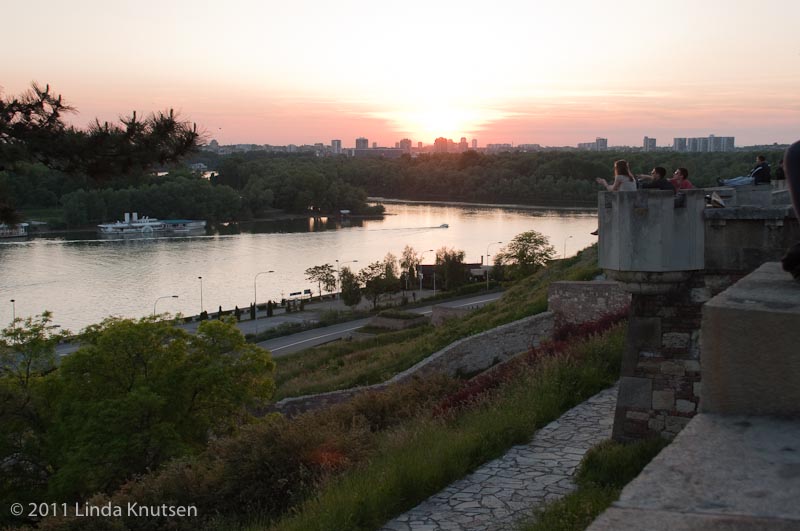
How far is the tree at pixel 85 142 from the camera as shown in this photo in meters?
9.54

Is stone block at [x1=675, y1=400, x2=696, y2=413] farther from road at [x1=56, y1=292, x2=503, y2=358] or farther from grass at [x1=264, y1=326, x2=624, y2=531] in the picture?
road at [x1=56, y1=292, x2=503, y2=358]

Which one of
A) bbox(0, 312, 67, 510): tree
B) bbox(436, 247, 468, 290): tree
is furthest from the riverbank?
bbox(0, 312, 67, 510): tree

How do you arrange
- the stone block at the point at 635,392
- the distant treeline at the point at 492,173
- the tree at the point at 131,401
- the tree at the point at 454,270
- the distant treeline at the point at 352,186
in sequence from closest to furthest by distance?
the stone block at the point at 635,392, the tree at the point at 131,401, the tree at the point at 454,270, the distant treeline at the point at 352,186, the distant treeline at the point at 492,173

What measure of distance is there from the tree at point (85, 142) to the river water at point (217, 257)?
32.5 m

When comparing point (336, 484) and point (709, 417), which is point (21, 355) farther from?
point (709, 417)

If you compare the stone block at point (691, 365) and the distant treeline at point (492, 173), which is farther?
the distant treeline at point (492, 173)

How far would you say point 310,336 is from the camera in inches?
1419

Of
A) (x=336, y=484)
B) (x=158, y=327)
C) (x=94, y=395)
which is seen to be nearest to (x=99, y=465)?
(x=94, y=395)

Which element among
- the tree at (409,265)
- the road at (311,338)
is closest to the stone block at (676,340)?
the road at (311,338)

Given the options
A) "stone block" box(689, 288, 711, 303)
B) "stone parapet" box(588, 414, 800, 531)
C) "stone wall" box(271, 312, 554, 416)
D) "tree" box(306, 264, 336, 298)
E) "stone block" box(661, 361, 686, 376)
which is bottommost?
"tree" box(306, 264, 336, 298)

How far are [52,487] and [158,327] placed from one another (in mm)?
4208

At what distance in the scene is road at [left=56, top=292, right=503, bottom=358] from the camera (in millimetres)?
33781

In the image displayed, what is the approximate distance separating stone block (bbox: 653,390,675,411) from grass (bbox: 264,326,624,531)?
1.43 meters

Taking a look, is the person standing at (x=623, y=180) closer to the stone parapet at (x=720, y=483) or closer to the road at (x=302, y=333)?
the stone parapet at (x=720, y=483)
